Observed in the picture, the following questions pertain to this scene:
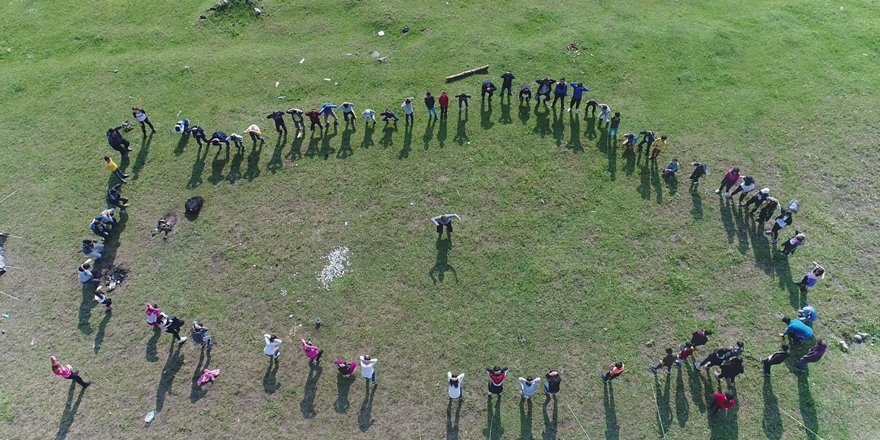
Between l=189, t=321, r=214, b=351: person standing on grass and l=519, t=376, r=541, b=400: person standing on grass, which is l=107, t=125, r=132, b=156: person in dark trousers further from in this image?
l=519, t=376, r=541, b=400: person standing on grass

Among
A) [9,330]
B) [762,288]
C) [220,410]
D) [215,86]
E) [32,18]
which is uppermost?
[32,18]

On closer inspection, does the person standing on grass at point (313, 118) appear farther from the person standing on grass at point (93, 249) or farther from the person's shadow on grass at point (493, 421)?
the person's shadow on grass at point (493, 421)

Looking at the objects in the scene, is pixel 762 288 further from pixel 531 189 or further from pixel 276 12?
pixel 276 12

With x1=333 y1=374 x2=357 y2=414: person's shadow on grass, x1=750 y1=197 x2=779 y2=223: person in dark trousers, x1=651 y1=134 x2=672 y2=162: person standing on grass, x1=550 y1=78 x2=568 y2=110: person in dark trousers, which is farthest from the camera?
x1=550 y1=78 x2=568 y2=110: person in dark trousers

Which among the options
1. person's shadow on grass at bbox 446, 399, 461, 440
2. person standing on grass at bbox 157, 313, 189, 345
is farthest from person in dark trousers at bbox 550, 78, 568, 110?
person standing on grass at bbox 157, 313, 189, 345

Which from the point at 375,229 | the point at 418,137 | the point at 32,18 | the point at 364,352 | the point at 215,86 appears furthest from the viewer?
the point at 32,18

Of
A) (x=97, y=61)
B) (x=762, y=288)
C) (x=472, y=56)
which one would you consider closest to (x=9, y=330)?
(x=97, y=61)
